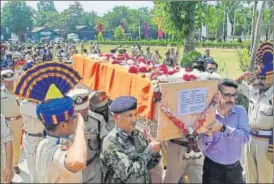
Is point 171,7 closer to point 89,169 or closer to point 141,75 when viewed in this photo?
point 141,75

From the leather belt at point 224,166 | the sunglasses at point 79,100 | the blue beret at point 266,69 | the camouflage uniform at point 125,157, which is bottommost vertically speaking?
the leather belt at point 224,166

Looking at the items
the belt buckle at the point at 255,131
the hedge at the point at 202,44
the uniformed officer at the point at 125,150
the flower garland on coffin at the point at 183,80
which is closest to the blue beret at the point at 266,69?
the belt buckle at the point at 255,131

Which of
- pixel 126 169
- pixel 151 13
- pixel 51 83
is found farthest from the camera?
pixel 151 13

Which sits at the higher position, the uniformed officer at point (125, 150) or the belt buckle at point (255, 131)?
the uniformed officer at point (125, 150)

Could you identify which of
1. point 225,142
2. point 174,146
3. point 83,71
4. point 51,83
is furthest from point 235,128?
point 83,71

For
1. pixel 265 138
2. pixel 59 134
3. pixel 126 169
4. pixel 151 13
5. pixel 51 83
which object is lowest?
pixel 265 138

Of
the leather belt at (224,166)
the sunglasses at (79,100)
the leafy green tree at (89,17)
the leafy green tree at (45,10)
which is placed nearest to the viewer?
the sunglasses at (79,100)

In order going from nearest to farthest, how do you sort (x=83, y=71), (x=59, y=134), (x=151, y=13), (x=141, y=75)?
(x=59, y=134), (x=141, y=75), (x=151, y=13), (x=83, y=71)

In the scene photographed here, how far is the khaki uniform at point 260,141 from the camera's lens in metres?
3.61

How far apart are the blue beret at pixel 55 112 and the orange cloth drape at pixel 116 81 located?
869 mm

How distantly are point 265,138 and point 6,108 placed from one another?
2.49 meters

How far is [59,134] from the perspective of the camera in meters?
1.90

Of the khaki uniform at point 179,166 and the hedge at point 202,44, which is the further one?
the hedge at point 202,44

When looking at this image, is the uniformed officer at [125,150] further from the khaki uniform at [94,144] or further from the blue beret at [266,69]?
the blue beret at [266,69]
